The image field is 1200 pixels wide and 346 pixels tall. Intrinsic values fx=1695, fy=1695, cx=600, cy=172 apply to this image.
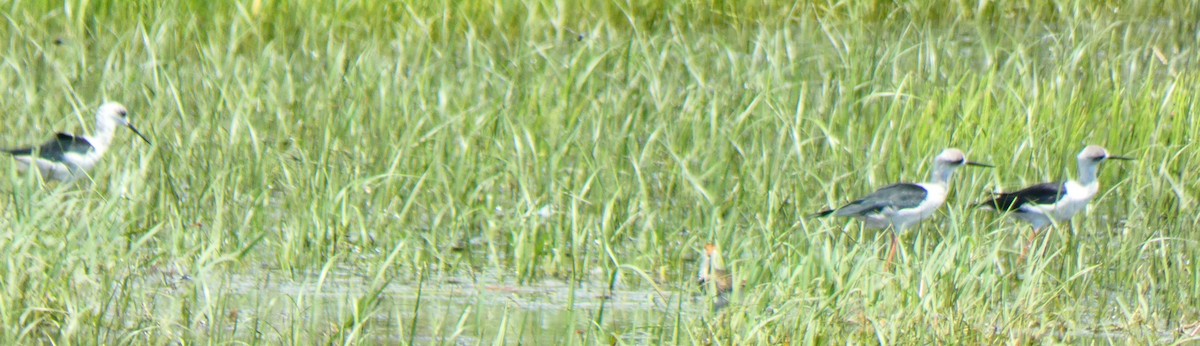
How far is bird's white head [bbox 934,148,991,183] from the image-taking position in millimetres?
5387

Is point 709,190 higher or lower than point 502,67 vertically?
lower

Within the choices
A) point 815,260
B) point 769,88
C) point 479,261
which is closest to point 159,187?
point 479,261

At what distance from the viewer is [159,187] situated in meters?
5.42

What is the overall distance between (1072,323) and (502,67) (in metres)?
3.55

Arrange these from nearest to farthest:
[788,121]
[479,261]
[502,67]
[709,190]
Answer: [479,261], [709,190], [788,121], [502,67]

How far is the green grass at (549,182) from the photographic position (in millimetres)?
4258

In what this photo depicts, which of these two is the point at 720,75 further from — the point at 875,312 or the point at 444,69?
the point at 875,312

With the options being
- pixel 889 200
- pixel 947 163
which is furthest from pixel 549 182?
pixel 947 163

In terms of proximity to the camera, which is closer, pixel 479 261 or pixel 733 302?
pixel 733 302

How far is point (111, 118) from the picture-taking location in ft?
19.3

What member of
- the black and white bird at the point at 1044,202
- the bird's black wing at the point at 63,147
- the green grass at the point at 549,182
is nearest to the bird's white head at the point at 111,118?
the green grass at the point at 549,182

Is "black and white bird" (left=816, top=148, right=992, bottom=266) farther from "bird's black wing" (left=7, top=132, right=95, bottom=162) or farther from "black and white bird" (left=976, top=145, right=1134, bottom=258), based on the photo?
"bird's black wing" (left=7, top=132, right=95, bottom=162)

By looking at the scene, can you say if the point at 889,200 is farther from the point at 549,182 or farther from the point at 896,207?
the point at 549,182

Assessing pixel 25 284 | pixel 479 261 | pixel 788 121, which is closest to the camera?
pixel 25 284
